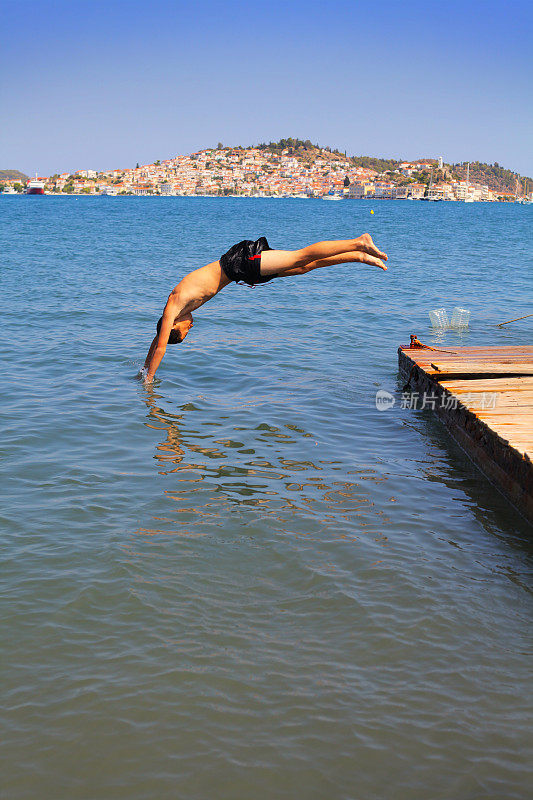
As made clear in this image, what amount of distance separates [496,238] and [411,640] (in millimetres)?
65310

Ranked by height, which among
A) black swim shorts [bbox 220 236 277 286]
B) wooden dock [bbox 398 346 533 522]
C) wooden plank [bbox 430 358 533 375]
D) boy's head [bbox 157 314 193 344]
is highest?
black swim shorts [bbox 220 236 277 286]

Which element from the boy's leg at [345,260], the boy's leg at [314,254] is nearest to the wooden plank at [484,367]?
the boy's leg at [345,260]

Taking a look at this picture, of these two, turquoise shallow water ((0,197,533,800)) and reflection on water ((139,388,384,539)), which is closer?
turquoise shallow water ((0,197,533,800))

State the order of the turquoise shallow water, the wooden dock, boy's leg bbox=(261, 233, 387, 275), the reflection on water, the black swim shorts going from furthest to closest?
the black swim shorts < boy's leg bbox=(261, 233, 387, 275) < the wooden dock < the reflection on water < the turquoise shallow water

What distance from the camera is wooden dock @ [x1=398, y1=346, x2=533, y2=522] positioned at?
7.01 meters

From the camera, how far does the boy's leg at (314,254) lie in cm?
782

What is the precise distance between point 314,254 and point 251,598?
414 centimetres

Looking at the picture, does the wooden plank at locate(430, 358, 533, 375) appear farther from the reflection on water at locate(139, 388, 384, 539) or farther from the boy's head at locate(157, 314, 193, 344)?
the boy's head at locate(157, 314, 193, 344)

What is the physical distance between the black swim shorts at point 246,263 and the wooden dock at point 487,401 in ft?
9.98

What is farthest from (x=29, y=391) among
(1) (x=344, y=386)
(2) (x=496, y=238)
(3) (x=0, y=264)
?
(2) (x=496, y=238)

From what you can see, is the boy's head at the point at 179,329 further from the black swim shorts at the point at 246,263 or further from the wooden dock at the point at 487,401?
the wooden dock at the point at 487,401

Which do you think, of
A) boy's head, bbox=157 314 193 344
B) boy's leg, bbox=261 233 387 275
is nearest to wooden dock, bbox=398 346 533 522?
boy's leg, bbox=261 233 387 275

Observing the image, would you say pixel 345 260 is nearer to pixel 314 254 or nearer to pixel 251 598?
pixel 314 254

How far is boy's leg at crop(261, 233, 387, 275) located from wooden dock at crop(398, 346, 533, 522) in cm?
224
